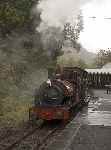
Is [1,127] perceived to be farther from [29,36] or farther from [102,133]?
[29,36]

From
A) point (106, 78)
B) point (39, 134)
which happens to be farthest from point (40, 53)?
point (106, 78)

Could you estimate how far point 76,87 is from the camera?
858 inches

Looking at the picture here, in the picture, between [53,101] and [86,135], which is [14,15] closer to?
[53,101]

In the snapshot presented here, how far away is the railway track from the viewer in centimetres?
1323

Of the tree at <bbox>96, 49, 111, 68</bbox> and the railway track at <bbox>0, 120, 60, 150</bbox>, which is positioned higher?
the railway track at <bbox>0, 120, 60, 150</bbox>

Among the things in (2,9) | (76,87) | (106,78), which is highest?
(2,9)

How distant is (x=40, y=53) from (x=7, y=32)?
366 centimetres

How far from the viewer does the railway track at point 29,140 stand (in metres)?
13.2

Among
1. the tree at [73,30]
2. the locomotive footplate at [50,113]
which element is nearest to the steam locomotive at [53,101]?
the locomotive footplate at [50,113]

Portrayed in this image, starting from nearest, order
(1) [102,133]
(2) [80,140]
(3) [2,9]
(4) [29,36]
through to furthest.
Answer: (2) [80,140]
(1) [102,133]
(3) [2,9]
(4) [29,36]

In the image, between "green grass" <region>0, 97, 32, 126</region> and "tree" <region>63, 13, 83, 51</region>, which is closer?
"green grass" <region>0, 97, 32, 126</region>

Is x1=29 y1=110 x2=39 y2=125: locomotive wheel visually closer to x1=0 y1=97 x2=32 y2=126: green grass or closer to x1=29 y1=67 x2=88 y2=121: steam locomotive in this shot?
x1=29 y1=67 x2=88 y2=121: steam locomotive

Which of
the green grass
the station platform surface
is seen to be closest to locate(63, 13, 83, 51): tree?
the green grass

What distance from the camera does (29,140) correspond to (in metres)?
14.7
